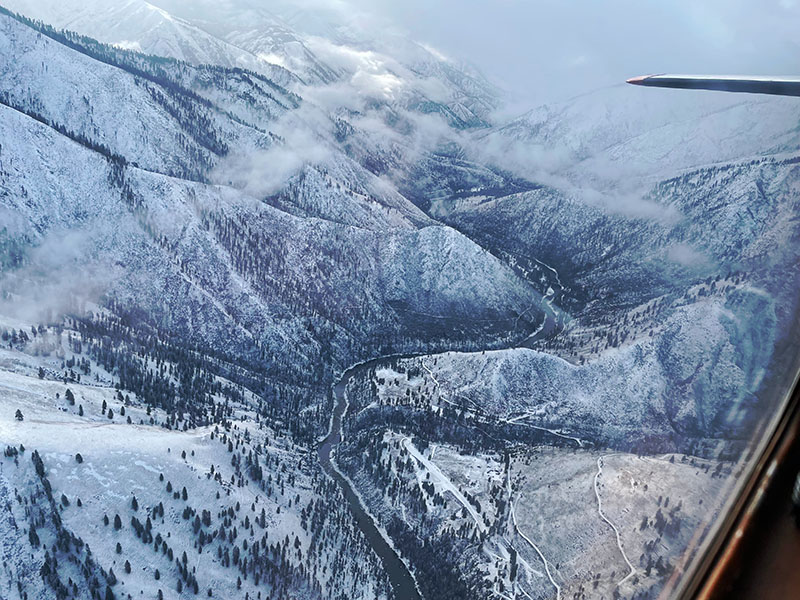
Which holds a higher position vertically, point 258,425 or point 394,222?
point 394,222

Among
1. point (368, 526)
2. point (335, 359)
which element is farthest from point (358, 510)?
point (335, 359)

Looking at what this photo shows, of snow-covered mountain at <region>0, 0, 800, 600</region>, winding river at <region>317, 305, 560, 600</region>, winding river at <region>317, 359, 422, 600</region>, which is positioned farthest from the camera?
winding river at <region>317, 305, 560, 600</region>

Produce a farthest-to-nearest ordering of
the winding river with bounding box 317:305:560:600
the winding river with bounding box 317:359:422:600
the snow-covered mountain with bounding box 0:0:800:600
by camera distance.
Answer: the winding river with bounding box 317:305:560:600 → the winding river with bounding box 317:359:422:600 → the snow-covered mountain with bounding box 0:0:800:600

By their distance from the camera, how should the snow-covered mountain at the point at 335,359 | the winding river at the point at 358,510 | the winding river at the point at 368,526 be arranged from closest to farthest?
the snow-covered mountain at the point at 335,359 < the winding river at the point at 368,526 < the winding river at the point at 358,510

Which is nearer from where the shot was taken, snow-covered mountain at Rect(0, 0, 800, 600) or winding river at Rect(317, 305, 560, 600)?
snow-covered mountain at Rect(0, 0, 800, 600)

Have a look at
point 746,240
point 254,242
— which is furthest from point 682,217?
point 254,242

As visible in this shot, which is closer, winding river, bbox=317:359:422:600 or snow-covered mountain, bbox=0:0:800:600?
snow-covered mountain, bbox=0:0:800:600

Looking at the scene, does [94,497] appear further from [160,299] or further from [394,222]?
[394,222]

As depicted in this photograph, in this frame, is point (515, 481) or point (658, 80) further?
point (515, 481)
